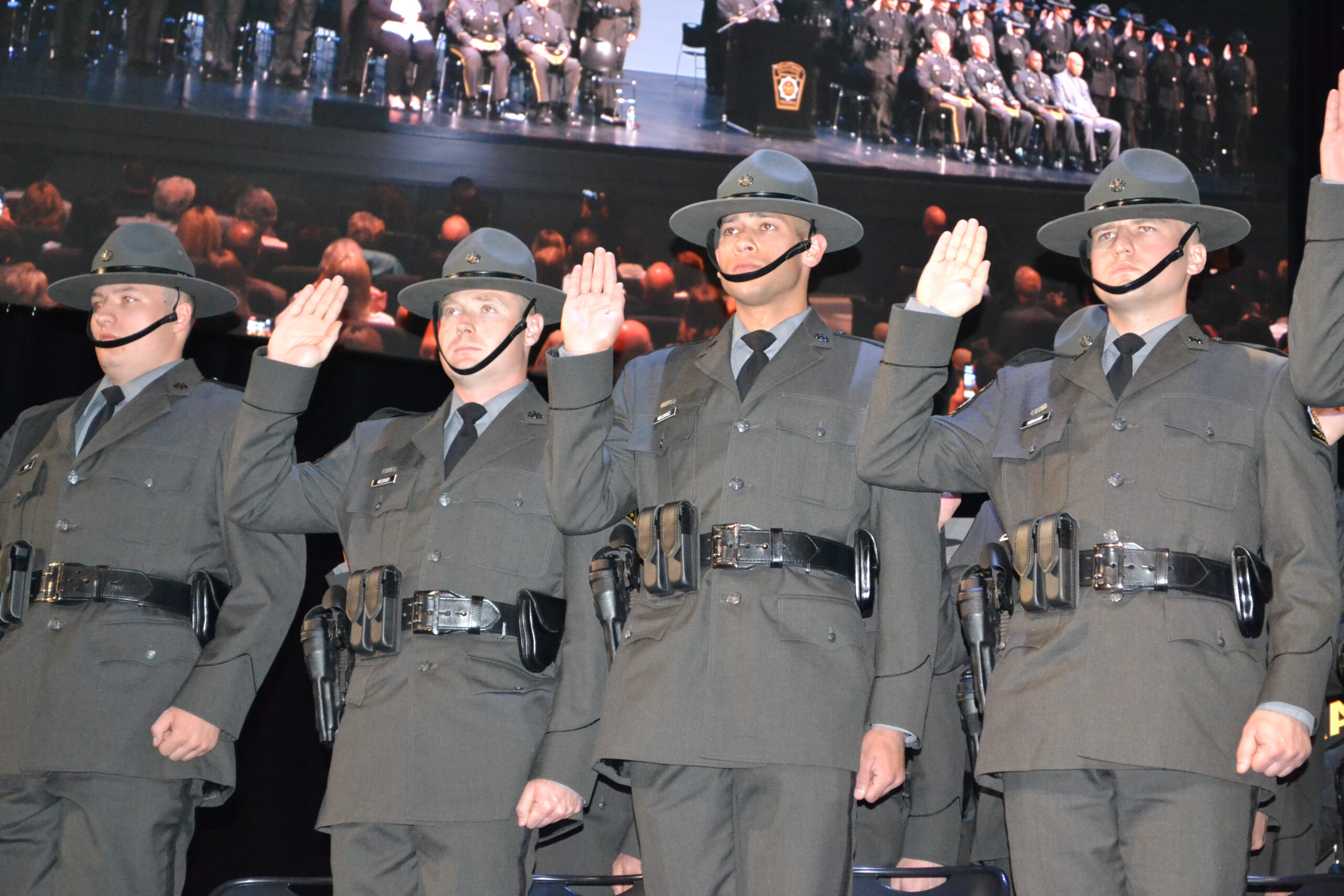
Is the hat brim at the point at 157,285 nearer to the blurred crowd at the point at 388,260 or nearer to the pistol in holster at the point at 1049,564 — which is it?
the blurred crowd at the point at 388,260

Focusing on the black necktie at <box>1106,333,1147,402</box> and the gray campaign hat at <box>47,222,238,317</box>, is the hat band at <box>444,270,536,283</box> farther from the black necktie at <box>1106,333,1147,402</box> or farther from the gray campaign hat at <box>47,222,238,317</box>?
the black necktie at <box>1106,333,1147,402</box>

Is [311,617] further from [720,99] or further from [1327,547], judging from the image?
[720,99]

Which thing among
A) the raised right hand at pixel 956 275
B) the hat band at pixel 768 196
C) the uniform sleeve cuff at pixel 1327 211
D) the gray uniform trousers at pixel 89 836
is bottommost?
the gray uniform trousers at pixel 89 836

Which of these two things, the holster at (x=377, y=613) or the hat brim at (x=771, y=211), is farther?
the hat brim at (x=771, y=211)

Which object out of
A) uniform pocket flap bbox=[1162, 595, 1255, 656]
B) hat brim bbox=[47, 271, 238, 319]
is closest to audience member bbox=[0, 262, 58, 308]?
hat brim bbox=[47, 271, 238, 319]

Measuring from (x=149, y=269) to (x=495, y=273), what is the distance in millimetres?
1137

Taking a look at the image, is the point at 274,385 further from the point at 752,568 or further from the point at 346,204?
the point at 346,204

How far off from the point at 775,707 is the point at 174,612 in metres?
1.81

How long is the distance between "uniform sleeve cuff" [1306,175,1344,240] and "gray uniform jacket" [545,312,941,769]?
102 centimetres

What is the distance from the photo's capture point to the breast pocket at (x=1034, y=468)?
292cm

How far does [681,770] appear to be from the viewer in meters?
2.90

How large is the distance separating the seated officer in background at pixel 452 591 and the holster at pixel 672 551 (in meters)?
0.31

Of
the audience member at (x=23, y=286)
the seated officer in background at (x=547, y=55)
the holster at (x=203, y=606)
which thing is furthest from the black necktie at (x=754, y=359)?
the audience member at (x=23, y=286)

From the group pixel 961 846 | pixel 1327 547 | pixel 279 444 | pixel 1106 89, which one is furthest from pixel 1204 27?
pixel 279 444
